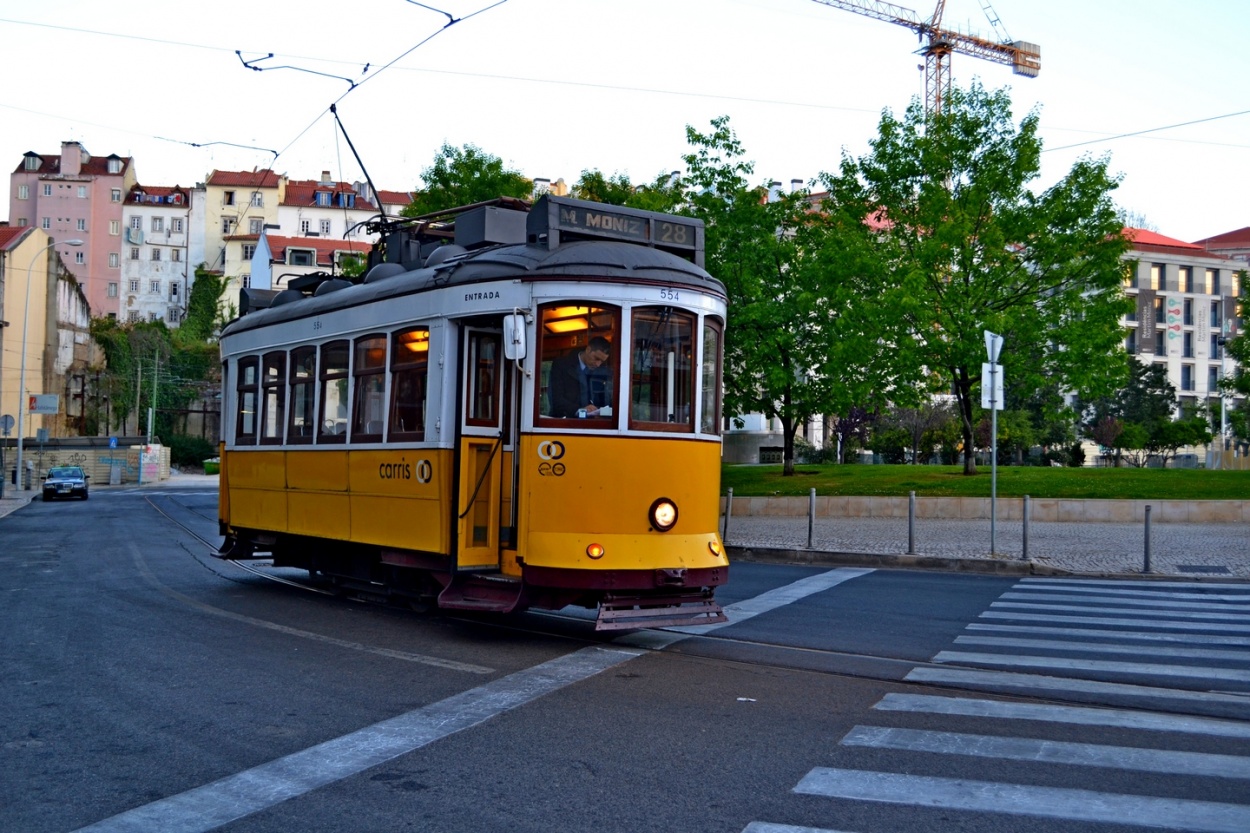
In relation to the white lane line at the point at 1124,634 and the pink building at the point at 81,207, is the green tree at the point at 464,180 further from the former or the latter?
the pink building at the point at 81,207

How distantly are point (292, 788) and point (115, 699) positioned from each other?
106 inches

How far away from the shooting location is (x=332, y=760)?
6160 millimetres

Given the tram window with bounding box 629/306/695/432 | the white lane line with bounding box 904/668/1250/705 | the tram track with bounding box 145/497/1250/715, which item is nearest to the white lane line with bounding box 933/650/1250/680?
the tram track with bounding box 145/497/1250/715

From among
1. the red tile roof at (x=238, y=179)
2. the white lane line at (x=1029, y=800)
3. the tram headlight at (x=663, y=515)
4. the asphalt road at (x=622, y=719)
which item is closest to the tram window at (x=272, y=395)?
the asphalt road at (x=622, y=719)

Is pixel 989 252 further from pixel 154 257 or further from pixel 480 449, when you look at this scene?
pixel 154 257

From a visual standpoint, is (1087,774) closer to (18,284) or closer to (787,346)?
(787,346)

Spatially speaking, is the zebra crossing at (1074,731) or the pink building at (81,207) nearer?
the zebra crossing at (1074,731)

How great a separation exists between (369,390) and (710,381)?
359 centimetres

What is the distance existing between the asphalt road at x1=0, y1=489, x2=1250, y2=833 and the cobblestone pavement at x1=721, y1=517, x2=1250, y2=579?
4.66 metres

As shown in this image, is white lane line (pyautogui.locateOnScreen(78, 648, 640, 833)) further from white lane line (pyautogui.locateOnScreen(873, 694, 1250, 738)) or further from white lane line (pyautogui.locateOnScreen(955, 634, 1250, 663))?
white lane line (pyautogui.locateOnScreen(955, 634, 1250, 663))

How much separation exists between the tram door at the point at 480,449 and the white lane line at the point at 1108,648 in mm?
4369

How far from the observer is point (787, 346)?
29.7 m

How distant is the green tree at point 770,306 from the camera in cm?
2919

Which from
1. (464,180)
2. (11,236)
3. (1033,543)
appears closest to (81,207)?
(11,236)
